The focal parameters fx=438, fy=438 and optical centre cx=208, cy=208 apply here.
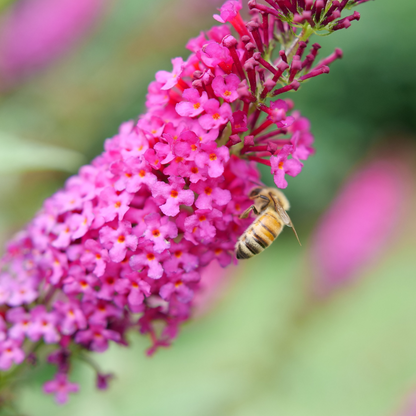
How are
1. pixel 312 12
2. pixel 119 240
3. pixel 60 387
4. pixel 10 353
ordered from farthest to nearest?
pixel 60 387 → pixel 10 353 → pixel 119 240 → pixel 312 12

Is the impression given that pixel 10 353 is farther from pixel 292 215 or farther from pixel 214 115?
pixel 292 215

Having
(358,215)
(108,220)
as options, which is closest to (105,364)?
(108,220)

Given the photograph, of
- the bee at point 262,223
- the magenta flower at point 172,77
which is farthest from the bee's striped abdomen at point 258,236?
the magenta flower at point 172,77

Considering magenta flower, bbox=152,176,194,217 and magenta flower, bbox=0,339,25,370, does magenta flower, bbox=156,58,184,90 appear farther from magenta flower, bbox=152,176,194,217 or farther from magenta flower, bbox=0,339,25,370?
magenta flower, bbox=0,339,25,370

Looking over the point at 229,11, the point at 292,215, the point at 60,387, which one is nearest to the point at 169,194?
the point at 229,11

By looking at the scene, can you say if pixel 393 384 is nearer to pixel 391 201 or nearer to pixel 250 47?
pixel 391 201
